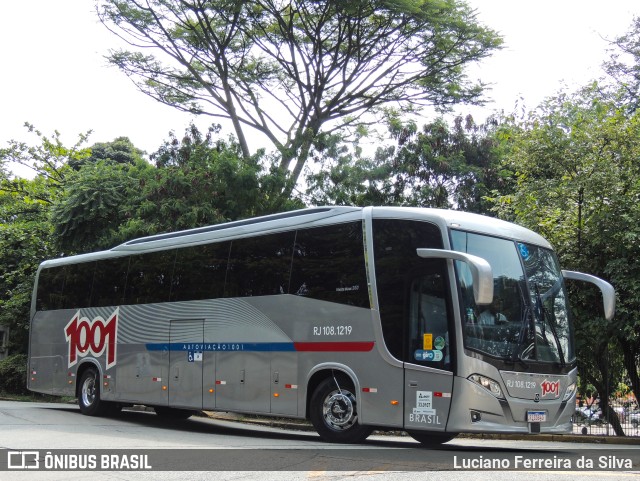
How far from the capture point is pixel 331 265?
12.9 m

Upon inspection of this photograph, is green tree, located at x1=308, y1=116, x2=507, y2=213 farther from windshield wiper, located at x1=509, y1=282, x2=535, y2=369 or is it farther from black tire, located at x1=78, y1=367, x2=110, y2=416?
windshield wiper, located at x1=509, y1=282, x2=535, y2=369

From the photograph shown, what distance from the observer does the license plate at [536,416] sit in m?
11.4

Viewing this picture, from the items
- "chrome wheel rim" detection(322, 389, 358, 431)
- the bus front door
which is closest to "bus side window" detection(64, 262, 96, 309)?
"chrome wheel rim" detection(322, 389, 358, 431)

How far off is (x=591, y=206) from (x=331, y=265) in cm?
642

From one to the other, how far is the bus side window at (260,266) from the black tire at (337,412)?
1.80 metres

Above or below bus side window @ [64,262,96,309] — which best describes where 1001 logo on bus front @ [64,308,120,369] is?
below

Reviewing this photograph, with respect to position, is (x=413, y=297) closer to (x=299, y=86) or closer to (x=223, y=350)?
(x=223, y=350)

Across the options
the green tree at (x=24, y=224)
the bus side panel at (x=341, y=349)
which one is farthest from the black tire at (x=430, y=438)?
the green tree at (x=24, y=224)

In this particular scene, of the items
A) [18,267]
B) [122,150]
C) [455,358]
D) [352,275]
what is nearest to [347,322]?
[352,275]

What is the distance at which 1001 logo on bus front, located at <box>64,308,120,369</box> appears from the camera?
17.6 meters

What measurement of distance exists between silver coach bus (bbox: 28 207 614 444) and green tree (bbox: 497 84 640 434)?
119 inches

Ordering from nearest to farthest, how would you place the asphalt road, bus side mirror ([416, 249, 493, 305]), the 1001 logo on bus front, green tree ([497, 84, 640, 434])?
the asphalt road → bus side mirror ([416, 249, 493, 305]) → green tree ([497, 84, 640, 434]) → the 1001 logo on bus front

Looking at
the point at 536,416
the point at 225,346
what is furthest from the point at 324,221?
the point at 536,416

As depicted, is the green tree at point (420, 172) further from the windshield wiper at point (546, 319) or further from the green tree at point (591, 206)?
the windshield wiper at point (546, 319)
